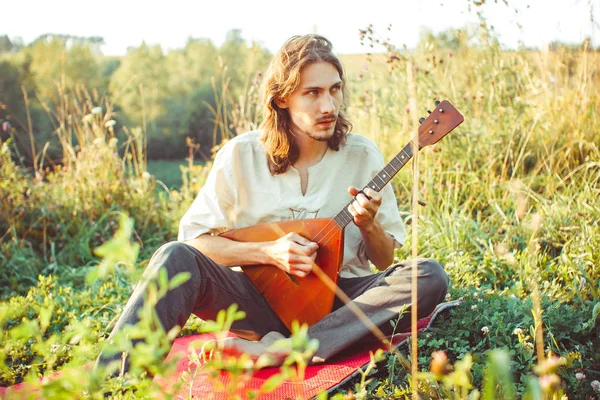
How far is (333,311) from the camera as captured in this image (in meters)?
2.37

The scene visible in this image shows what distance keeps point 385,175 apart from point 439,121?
0.97 feet

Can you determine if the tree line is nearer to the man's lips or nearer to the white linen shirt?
the white linen shirt

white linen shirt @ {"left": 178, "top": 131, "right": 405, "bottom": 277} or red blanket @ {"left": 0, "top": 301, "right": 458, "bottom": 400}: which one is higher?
white linen shirt @ {"left": 178, "top": 131, "right": 405, "bottom": 277}

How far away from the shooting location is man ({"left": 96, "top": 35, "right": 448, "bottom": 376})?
7.39 ft

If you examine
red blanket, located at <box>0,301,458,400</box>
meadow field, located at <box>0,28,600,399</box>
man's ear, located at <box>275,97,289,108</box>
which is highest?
man's ear, located at <box>275,97,289,108</box>

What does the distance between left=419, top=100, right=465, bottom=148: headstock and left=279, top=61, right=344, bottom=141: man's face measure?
44 cm

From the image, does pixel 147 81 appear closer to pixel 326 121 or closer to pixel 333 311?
pixel 326 121

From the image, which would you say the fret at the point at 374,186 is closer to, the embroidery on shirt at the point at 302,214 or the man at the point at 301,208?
the man at the point at 301,208

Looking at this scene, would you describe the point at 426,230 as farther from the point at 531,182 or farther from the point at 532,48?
the point at 532,48

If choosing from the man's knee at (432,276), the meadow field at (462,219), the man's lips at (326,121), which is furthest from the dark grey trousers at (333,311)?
the man's lips at (326,121)

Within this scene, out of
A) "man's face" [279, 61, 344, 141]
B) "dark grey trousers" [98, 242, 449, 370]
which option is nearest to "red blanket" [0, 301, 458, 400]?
"dark grey trousers" [98, 242, 449, 370]

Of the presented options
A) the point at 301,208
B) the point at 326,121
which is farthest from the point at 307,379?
the point at 326,121

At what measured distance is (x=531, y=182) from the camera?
3.56 metres

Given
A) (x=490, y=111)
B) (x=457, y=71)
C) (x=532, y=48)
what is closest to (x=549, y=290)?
(x=490, y=111)
